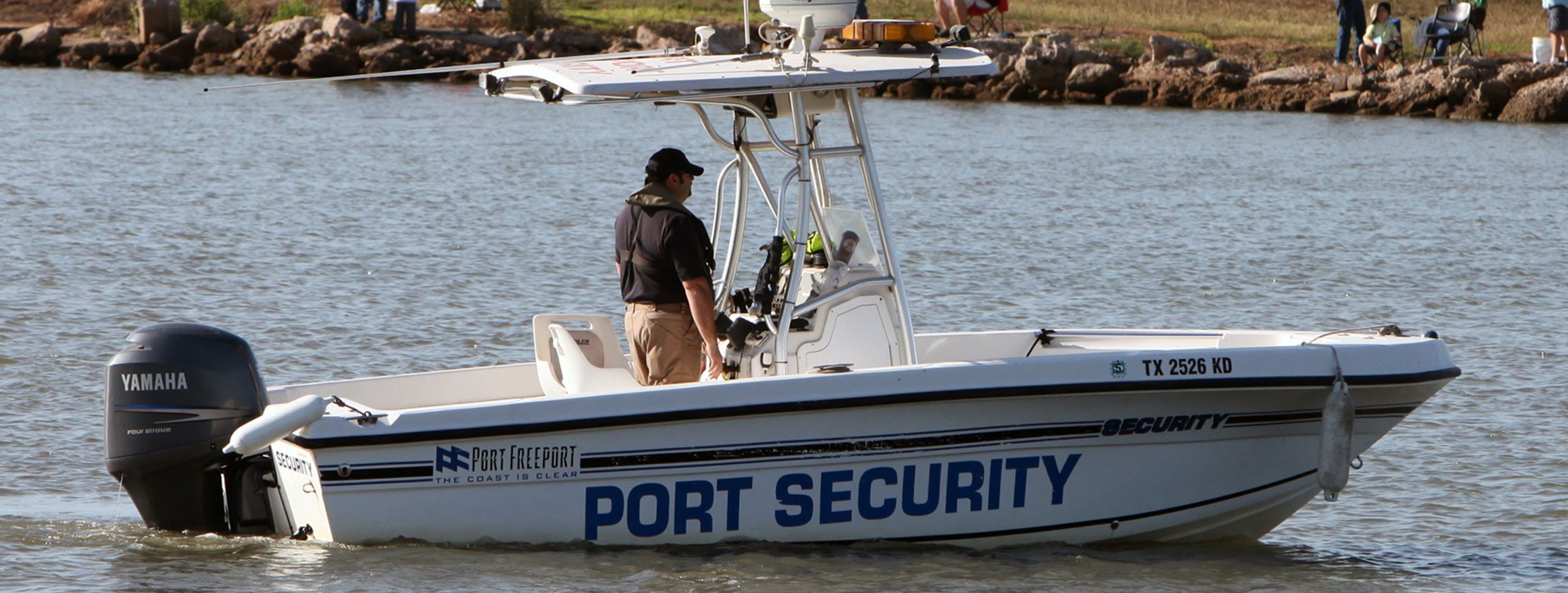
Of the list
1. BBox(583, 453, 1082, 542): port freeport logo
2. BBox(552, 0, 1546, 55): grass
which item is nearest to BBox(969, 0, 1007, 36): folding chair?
BBox(552, 0, 1546, 55): grass

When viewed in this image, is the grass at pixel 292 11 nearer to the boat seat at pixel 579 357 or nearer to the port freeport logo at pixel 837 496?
the boat seat at pixel 579 357

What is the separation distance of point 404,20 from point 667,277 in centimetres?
2881

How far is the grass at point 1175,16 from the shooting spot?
36312mm

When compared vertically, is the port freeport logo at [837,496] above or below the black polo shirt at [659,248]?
below

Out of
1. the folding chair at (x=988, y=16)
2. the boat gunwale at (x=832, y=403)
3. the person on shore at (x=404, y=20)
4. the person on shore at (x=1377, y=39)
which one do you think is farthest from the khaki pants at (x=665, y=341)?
the person on shore at (x=404, y=20)

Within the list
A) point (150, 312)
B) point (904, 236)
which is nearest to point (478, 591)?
point (150, 312)

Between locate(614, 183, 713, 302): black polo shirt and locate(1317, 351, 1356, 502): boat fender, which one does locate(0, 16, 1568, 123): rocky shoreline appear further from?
locate(1317, 351, 1356, 502): boat fender

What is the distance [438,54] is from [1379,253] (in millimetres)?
20952

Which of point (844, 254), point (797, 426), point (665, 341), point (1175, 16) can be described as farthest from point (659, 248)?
point (1175, 16)

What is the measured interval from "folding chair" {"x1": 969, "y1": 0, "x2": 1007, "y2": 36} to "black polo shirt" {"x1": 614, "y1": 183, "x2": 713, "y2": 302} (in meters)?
25.9

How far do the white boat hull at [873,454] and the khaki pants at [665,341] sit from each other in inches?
23.4

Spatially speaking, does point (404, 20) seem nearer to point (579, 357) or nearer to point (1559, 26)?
point (1559, 26)

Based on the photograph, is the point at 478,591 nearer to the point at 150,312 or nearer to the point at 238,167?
the point at 150,312

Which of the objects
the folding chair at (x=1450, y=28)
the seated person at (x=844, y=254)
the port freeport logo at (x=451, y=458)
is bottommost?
the port freeport logo at (x=451, y=458)
